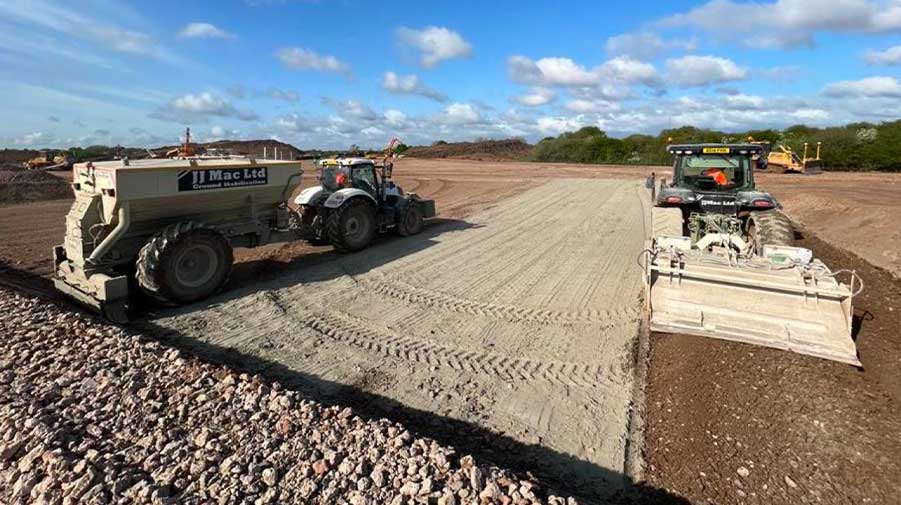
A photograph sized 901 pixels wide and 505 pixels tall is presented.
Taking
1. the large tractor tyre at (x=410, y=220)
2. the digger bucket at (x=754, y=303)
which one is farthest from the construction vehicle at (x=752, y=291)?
the large tractor tyre at (x=410, y=220)

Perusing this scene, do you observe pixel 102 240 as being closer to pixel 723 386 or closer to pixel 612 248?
pixel 723 386

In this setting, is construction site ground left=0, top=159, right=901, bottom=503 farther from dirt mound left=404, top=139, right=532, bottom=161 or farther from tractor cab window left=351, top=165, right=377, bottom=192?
dirt mound left=404, top=139, right=532, bottom=161

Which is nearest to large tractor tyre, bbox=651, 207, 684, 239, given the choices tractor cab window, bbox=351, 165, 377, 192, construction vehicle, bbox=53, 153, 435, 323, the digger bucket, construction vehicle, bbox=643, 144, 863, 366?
construction vehicle, bbox=643, 144, 863, 366

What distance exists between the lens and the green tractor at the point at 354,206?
9.30 metres

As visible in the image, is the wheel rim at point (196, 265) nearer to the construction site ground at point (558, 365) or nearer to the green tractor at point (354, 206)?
the construction site ground at point (558, 365)

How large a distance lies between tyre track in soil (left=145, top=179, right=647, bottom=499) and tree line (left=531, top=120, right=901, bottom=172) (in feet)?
57.1

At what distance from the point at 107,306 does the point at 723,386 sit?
6.64 metres

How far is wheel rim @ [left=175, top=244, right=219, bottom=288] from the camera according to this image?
6754 mm

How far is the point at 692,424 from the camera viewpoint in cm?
402

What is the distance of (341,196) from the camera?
9516mm

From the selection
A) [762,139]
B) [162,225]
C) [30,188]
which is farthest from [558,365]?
A: [762,139]

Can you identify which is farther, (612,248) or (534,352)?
(612,248)

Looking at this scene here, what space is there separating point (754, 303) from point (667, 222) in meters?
2.35

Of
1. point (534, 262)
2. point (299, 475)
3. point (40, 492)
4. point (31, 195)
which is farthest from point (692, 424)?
point (31, 195)
